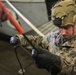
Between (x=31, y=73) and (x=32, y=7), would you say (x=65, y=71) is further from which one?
(x=32, y=7)

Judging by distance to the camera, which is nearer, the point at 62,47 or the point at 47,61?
the point at 47,61

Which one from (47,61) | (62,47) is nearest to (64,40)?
(62,47)

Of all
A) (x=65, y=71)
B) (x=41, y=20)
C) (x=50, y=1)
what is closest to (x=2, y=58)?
(x=41, y=20)

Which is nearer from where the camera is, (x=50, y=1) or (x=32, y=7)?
(x=50, y=1)

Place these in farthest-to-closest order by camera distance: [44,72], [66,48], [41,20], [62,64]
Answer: [41,20]
[44,72]
[66,48]
[62,64]

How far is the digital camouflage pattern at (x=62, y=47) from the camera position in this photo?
26.7 inches

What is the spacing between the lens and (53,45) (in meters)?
0.82

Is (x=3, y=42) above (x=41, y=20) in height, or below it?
below

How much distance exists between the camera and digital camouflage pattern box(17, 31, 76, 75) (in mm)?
679

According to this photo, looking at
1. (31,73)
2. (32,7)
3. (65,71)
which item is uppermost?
(32,7)

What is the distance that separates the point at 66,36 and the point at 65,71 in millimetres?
150

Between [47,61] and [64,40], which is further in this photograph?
[64,40]

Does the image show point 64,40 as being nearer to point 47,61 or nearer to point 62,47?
point 62,47

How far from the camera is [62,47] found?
2.59ft
